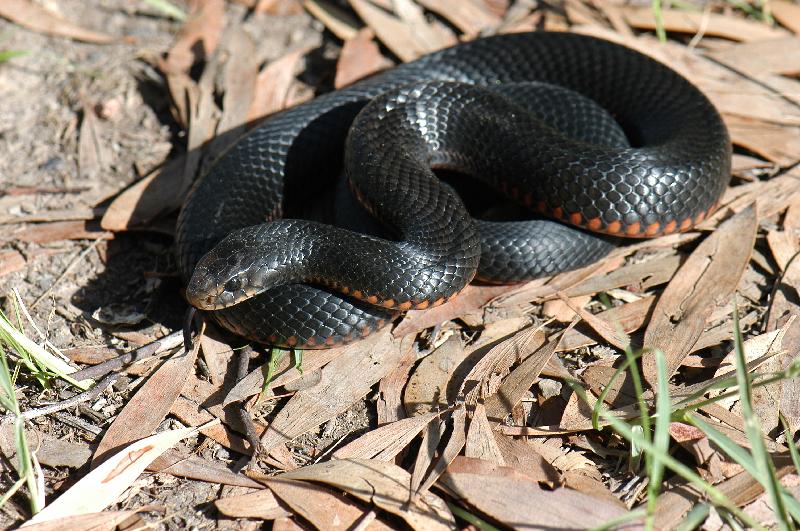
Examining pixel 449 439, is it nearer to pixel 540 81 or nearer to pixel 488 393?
pixel 488 393

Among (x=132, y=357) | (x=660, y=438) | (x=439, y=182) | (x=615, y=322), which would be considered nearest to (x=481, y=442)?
(x=660, y=438)

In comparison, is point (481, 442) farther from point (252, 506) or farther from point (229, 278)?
point (229, 278)

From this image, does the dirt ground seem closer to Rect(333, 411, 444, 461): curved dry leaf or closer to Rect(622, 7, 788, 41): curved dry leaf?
Rect(333, 411, 444, 461): curved dry leaf

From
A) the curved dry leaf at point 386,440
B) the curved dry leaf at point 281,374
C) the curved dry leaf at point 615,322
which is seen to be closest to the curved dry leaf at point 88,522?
the curved dry leaf at point 281,374

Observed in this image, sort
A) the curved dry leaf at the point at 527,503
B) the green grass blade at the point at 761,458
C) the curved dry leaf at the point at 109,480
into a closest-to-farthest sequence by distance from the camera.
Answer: the green grass blade at the point at 761,458
the curved dry leaf at the point at 527,503
the curved dry leaf at the point at 109,480

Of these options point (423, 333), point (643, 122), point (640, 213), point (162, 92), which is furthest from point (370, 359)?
point (162, 92)

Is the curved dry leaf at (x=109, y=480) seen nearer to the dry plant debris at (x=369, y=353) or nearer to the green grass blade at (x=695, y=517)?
the dry plant debris at (x=369, y=353)
